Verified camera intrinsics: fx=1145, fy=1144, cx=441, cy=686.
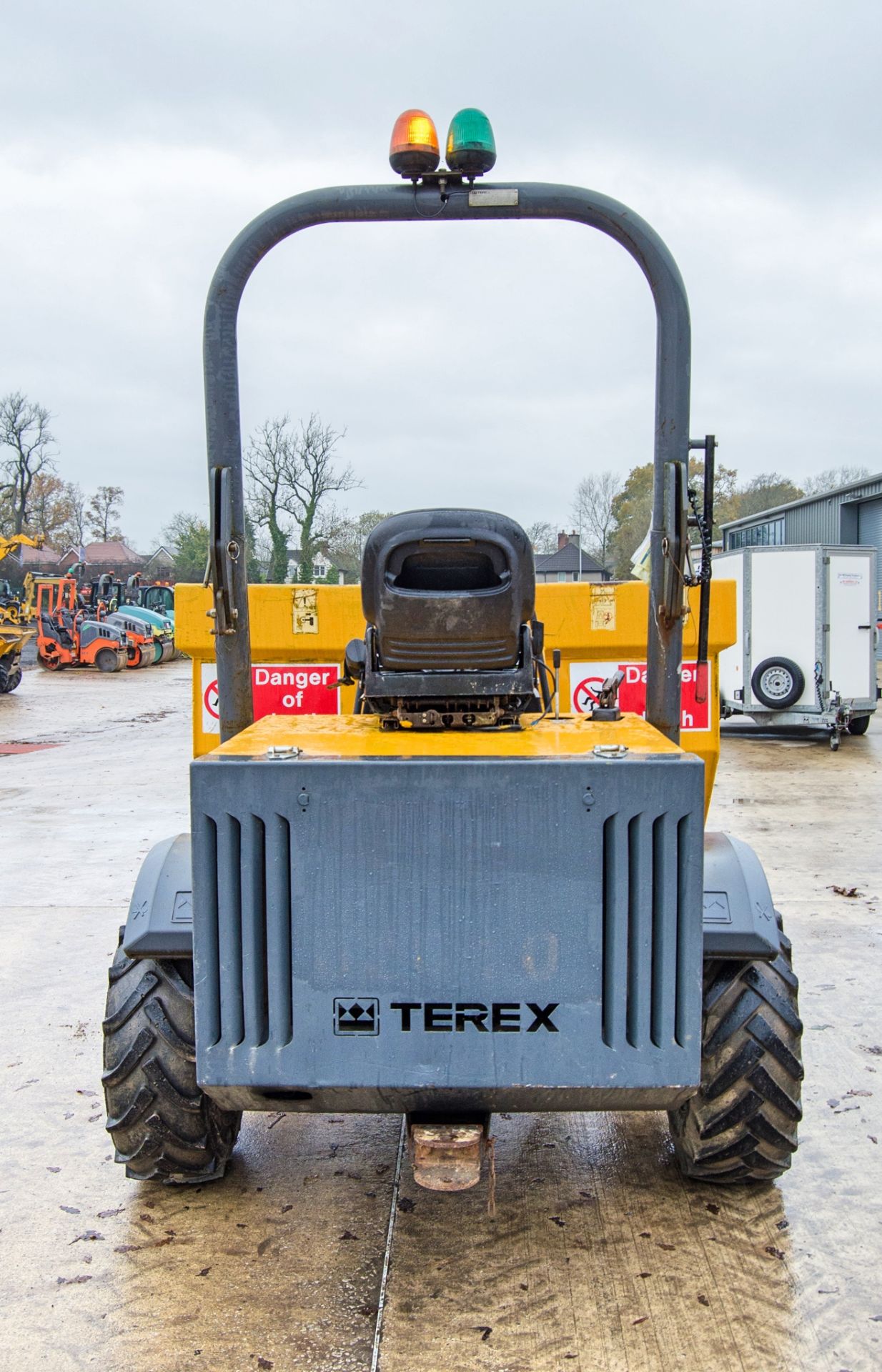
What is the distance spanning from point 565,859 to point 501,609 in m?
0.77

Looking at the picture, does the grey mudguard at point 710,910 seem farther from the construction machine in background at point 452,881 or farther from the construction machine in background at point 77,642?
the construction machine in background at point 77,642

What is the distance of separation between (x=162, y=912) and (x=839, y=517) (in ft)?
111

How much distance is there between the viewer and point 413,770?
2607 mm

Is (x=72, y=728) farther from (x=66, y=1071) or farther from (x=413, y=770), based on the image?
(x=413, y=770)

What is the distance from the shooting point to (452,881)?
8.63 feet

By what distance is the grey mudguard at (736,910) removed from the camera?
9.96 ft

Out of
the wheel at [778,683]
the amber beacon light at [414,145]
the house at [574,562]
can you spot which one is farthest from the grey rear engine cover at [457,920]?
the wheel at [778,683]

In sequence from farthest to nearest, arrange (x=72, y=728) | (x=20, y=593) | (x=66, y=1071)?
(x=20, y=593) → (x=72, y=728) → (x=66, y=1071)

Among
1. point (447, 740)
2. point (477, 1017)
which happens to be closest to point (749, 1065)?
point (477, 1017)

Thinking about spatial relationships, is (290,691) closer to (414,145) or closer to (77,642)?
(414,145)

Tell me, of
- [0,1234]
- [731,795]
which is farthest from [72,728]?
[0,1234]

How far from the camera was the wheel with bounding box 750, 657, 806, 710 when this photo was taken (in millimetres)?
14906

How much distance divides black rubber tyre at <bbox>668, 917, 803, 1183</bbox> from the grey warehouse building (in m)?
28.0

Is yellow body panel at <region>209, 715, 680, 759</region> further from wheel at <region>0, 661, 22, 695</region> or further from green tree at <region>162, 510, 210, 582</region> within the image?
green tree at <region>162, 510, 210, 582</region>
